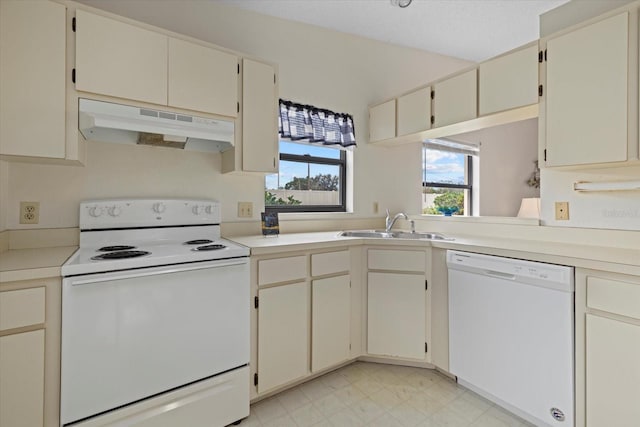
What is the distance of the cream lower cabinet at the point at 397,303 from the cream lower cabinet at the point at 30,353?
170 cm

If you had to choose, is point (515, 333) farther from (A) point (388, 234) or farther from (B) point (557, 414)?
(A) point (388, 234)

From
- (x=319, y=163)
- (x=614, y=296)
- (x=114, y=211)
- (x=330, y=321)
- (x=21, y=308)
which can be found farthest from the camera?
(x=319, y=163)

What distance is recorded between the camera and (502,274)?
5.33ft

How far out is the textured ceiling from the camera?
89.4 inches

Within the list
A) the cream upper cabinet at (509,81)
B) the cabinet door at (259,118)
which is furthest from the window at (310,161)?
the cream upper cabinet at (509,81)

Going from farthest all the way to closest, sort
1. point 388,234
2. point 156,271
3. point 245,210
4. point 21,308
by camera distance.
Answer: point 388,234 → point 245,210 → point 156,271 → point 21,308

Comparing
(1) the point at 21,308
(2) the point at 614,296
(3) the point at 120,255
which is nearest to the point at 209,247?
(3) the point at 120,255

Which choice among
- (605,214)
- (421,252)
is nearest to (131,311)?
(421,252)

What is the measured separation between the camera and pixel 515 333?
5.17 feet

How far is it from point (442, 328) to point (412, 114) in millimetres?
1675

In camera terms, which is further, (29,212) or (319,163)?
(319,163)

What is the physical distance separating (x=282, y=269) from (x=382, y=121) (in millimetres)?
1739

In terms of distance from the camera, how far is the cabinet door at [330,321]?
1902mm

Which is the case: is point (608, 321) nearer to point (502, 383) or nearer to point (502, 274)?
point (502, 274)
